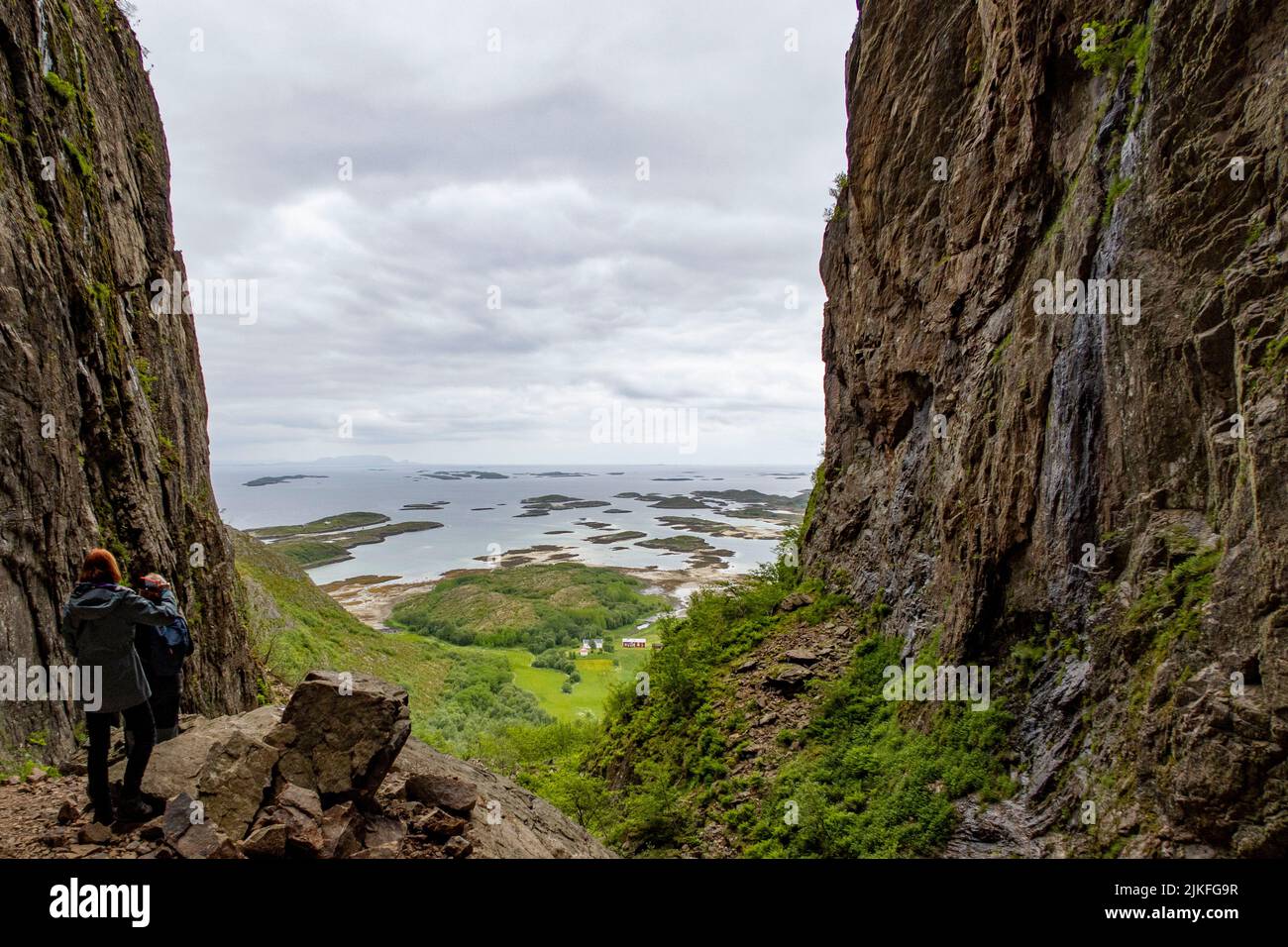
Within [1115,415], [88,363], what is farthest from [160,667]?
[1115,415]

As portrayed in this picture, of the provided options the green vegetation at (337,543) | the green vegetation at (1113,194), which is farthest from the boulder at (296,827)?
the green vegetation at (337,543)

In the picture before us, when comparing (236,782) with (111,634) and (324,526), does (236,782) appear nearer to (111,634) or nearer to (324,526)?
(111,634)

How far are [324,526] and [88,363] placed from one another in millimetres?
157469

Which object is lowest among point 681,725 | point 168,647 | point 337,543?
point 337,543

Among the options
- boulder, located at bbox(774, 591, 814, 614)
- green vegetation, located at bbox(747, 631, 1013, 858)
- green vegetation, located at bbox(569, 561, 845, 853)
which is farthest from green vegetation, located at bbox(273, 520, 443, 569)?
green vegetation, located at bbox(747, 631, 1013, 858)

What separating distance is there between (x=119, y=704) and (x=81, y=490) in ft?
17.0

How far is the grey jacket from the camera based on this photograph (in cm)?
518

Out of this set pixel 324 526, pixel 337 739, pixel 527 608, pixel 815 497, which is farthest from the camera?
pixel 324 526

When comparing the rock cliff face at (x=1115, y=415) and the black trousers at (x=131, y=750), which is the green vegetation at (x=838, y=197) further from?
the black trousers at (x=131, y=750)

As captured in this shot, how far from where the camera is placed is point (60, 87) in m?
9.54

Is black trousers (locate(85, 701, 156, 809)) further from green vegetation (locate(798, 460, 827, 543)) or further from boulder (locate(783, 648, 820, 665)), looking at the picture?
green vegetation (locate(798, 460, 827, 543))

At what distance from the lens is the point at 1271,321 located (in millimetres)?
6609

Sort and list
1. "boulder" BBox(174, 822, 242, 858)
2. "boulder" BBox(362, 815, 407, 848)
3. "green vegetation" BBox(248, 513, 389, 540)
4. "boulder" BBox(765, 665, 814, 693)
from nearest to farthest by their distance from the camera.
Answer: "boulder" BBox(174, 822, 242, 858), "boulder" BBox(362, 815, 407, 848), "boulder" BBox(765, 665, 814, 693), "green vegetation" BBox(248, 513, 389, 540)

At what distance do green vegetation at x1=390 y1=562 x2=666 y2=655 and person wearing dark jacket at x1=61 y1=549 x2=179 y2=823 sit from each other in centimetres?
5723
